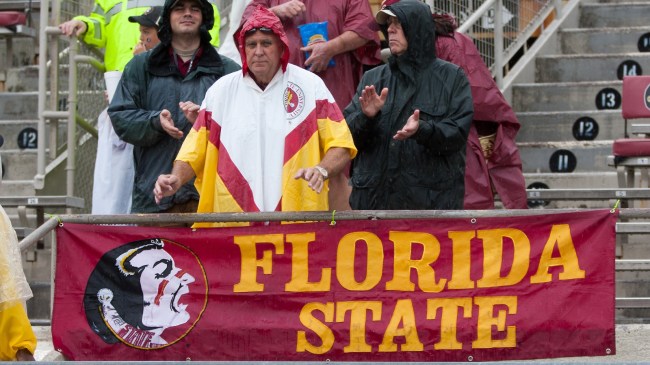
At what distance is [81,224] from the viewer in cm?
849

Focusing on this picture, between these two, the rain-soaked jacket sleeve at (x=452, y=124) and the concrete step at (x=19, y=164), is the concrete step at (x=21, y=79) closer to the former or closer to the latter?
the concrete step at (x=19, y=164)

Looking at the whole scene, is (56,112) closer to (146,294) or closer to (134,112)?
(134,112)

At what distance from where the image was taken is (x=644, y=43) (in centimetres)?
1494

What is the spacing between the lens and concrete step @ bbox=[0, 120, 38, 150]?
14.6m

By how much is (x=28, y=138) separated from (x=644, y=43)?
5.38 metres

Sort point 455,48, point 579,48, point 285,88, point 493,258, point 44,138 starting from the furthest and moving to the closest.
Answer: point 579,48 < point 44,138 < point 455,48 < point 285,88 < point 493,258

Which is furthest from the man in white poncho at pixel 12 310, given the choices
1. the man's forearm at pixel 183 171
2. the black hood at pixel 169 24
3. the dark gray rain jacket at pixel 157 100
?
the black hood at pixel 169 24

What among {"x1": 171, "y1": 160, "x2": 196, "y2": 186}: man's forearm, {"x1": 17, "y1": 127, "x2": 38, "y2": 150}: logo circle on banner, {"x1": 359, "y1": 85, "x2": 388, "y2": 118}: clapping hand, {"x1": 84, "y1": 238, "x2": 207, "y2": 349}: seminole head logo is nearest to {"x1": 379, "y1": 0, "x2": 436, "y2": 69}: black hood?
{"x1": 359, "y1": 85, "x2": 388, "y2": 118}: clapping hand

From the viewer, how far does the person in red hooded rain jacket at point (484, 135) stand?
33.3 feet

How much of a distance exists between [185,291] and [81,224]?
0.63 metres

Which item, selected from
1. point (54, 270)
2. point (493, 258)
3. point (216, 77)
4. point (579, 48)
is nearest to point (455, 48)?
point (216, 77)

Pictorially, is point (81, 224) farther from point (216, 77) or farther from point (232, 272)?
point (216, 77)

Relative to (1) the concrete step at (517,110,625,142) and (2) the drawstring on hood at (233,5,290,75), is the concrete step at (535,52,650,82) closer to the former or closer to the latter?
(1) the concrete step at (517,110,625,142)

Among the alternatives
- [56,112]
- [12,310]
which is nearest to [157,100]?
[12,310]
